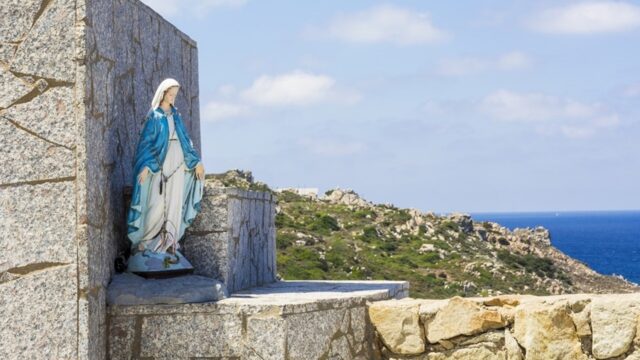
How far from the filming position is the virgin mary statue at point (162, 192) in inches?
341

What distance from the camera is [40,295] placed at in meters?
7.76

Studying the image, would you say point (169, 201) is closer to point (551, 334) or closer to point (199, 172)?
point (199, 172)

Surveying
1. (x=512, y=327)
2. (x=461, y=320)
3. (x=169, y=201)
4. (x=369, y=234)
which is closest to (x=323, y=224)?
(x=369, y=234)

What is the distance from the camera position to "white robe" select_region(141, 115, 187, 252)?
8.72 m

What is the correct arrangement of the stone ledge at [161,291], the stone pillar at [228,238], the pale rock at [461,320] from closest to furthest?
the stone ledge at [161,291], the pale rock at [461,320], the stone pillar at [228,238]

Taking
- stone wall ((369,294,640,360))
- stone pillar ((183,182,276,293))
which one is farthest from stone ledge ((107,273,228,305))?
stone wall ((369,294,640,360))

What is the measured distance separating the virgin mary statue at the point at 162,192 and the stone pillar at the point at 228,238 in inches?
9.7

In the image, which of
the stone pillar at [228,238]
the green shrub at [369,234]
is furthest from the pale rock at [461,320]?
the green shrub at [369,234]

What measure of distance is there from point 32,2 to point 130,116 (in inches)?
76.5

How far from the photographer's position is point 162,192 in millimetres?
8711

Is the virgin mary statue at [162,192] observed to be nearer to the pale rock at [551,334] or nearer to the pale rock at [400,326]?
the pale rock at [400,326]

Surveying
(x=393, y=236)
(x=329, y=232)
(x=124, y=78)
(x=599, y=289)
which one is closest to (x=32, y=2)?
(x=124, y=78)

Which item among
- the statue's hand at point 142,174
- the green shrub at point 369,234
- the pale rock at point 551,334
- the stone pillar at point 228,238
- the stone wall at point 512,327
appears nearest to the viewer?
the stone wall at point 512,327

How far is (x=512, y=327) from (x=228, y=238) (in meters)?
2.61
